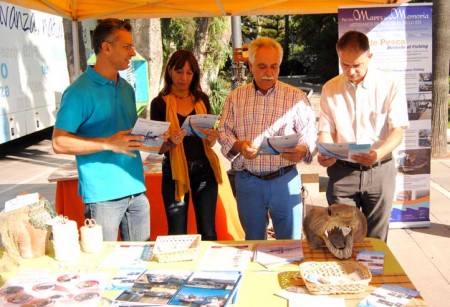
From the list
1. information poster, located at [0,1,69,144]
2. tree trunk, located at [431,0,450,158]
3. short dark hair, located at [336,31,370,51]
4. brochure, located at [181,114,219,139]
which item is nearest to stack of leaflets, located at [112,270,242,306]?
brochure, located at [181,114,219,139]

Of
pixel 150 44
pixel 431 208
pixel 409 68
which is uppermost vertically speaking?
pixel 150 44

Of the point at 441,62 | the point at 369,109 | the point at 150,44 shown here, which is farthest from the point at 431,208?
the point at 150,44

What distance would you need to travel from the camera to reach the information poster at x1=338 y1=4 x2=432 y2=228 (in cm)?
442

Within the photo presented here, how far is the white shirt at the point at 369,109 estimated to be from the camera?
285cm

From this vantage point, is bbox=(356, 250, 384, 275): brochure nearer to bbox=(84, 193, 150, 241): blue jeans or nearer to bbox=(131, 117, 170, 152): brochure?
bbox=(131, 117, 170, 152): brochure

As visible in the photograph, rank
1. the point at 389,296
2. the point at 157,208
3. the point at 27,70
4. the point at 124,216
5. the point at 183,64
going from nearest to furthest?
the point at 389,296 → the point at 124,216 → the point at 183,64 → the point at 157,208 → the point at 27,70

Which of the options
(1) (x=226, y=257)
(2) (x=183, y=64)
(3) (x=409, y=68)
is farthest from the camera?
(3) (x=409, y=68)

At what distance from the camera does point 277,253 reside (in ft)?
7.50

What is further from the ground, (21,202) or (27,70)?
(27,70)

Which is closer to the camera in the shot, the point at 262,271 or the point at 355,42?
the point at 262,271

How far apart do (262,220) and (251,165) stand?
1.14 feet

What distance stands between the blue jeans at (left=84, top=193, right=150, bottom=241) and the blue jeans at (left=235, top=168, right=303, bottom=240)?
59 cm

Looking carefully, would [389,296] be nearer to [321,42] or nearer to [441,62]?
[441,62]

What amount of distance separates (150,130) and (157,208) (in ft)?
6.41
